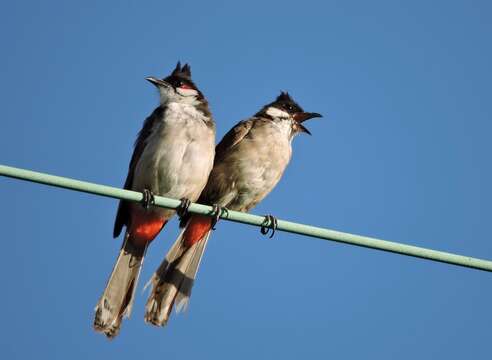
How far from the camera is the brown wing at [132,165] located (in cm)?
693

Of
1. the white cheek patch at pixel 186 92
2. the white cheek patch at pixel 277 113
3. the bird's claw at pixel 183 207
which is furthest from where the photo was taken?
the white cheek patch at pixel 277 113

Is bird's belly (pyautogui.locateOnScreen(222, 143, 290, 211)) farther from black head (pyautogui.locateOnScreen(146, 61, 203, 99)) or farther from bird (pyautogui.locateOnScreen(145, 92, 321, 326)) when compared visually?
black head (pyautogui.locateOnScreen(146, 61, 203, 99))

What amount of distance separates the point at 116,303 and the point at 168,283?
0.73 m

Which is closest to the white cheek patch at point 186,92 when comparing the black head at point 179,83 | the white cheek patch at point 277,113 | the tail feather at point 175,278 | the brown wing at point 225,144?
the black head at point 179,83

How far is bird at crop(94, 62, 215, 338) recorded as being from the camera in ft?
21.1

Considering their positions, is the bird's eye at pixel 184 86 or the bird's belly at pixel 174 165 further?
the bird's eye at pixel 184 86

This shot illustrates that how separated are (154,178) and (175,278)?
42.1 inches

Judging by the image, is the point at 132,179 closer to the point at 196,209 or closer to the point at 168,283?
the point at 168,283

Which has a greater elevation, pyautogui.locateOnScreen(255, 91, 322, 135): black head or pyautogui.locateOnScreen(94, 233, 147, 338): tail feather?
pyautogui.locateOnScreen(255, 91, 322, 135): black head

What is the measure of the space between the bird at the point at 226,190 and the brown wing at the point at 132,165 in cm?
56

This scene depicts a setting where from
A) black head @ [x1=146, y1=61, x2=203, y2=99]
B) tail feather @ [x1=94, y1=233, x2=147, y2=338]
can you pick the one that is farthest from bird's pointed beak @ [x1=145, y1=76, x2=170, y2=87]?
tail feather @ [x1=94, y1=233, x2=147, y2=338]

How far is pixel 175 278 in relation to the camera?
7066 mm

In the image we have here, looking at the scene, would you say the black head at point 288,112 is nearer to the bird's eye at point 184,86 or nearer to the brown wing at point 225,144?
the brown wing at point 225,144

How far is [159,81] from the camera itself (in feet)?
24.2
